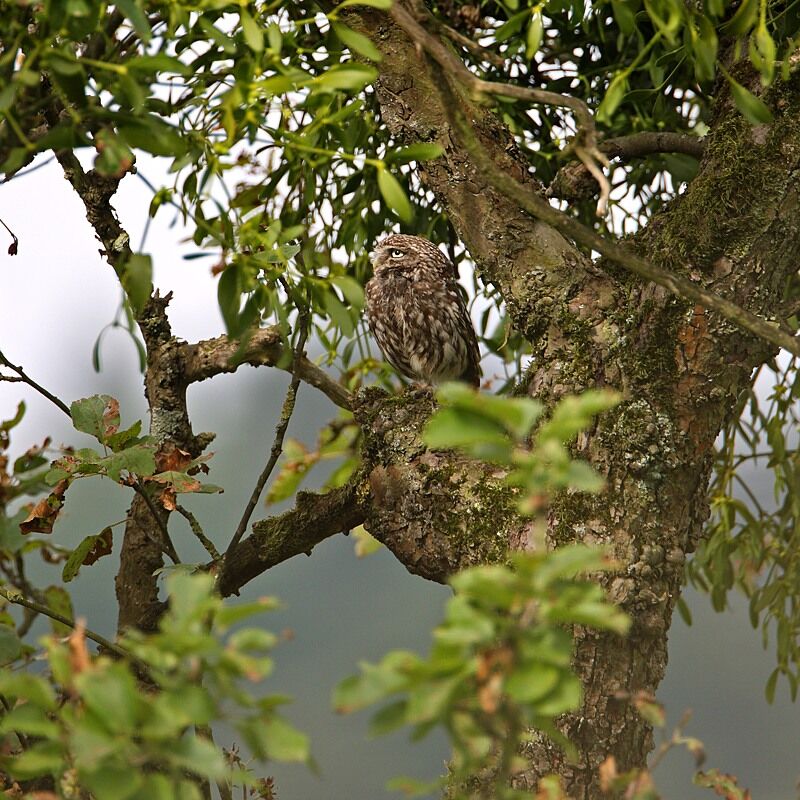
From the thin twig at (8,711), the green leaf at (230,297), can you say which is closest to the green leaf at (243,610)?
the green leaf at (230,297)

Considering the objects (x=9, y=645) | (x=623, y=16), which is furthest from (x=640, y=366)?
(x=9, y=645)

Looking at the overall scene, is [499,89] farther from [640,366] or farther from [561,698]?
[561,698]

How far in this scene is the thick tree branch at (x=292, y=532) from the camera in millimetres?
1611

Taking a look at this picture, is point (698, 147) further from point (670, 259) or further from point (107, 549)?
point (107, 549)

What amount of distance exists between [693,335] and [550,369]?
19cm

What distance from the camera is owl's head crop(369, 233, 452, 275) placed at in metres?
2.19

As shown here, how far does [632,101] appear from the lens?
171cm

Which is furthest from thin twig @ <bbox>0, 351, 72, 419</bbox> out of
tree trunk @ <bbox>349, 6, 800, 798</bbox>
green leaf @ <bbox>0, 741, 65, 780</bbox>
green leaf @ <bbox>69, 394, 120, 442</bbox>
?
green leaf @ <bbox>0, 741, 65, 780</bbox>

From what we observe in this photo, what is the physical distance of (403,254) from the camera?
2215mm

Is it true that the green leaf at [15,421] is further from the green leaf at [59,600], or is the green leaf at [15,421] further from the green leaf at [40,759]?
the green leaf at [40,759]

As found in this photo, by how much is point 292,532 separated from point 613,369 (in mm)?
589

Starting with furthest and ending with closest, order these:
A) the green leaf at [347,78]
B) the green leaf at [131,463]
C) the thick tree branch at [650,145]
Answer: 1. the thick tree branch at [650,145]
2. the green leaf at [131,463]
3. the green leaf at [347,78]

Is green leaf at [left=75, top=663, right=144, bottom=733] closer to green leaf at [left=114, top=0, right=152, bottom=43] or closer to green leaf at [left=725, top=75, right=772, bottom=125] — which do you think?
green leaf at [left=114, top=0, right=152, bottom=43]

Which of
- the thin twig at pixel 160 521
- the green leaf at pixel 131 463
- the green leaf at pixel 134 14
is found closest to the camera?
the green leaf at pixel 134 14
